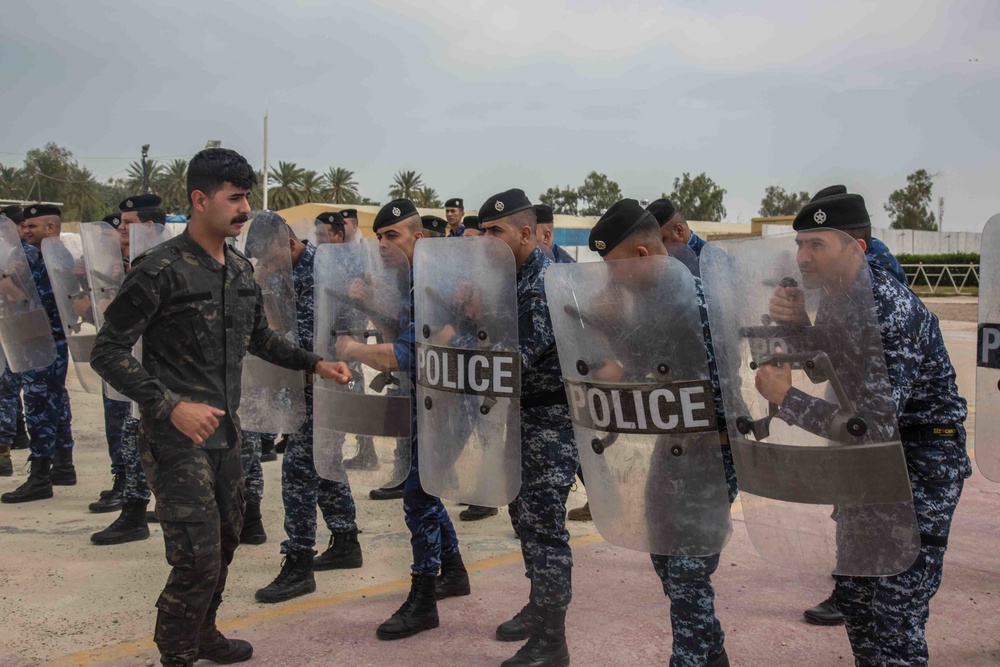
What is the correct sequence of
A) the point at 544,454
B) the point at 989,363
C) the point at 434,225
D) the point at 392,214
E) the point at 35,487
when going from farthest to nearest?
1. the point at 434,225
2. the point at 35,487
3. the point at 392,214
4. the point at 989,363
5. the point at 544,454

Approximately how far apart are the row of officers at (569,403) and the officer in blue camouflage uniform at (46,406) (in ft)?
9.41

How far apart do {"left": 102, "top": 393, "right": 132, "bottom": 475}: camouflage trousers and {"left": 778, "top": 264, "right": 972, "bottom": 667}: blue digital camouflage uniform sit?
15.6 feet

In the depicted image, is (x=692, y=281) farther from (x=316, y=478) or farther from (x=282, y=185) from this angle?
(x=282, y=185)

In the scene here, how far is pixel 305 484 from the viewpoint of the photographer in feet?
14.2

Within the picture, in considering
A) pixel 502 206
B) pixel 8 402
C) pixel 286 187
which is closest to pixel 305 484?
pixel 502 206

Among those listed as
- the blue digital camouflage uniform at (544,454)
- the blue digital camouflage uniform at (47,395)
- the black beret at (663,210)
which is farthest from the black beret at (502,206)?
the blue digital camouflage uniform at (47,395)

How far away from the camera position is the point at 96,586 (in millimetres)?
4348

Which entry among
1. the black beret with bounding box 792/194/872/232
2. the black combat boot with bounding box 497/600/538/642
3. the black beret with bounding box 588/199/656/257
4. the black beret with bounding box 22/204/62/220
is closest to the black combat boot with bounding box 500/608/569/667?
the black combat boot with bounding box 497/600/538/642

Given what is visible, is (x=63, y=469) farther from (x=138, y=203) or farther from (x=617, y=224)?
(x=617, y=224)

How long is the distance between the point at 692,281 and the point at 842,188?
1.33 meters

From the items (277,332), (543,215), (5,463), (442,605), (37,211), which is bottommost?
(442,605)

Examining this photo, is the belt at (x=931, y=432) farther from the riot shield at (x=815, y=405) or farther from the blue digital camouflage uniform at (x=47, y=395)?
the blue digital camouflage uniform at (x=47, y=395)

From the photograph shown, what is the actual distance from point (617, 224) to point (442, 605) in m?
2.21

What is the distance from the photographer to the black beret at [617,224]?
9.34 ft
